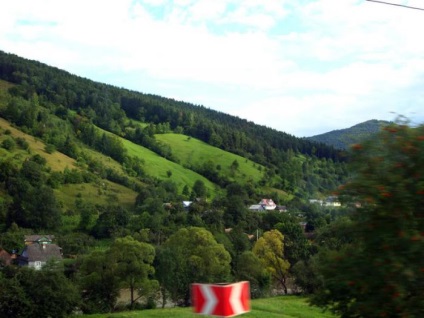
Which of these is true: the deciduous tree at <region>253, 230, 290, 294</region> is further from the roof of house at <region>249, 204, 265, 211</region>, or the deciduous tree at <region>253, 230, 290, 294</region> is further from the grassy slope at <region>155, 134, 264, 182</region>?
the grassy slope at <region>155, 134, 264, 182</region>

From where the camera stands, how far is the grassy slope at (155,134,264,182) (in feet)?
315

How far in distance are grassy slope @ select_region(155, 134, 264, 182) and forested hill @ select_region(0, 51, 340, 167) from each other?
247 cm

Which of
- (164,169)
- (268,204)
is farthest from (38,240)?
(164,169)

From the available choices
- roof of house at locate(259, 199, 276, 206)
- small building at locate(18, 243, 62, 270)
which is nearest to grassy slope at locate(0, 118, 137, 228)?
small building at locate(18, 243, 62, 270)

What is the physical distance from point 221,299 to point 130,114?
12796cm

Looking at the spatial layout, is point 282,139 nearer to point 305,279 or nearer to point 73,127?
point 73,127

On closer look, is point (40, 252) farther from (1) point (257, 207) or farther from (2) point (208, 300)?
(2) point (208, 300)

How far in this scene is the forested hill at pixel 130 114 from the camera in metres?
108

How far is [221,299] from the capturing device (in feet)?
19.9

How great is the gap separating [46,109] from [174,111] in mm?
33064

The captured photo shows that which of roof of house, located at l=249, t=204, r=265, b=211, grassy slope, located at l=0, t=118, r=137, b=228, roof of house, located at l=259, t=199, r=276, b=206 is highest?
grassy slope, located at l=0, t=118, r=137, b=228

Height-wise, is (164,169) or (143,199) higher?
(164,169)

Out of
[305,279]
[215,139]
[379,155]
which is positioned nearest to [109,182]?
[215,139]

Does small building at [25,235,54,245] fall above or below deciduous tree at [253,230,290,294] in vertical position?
above
